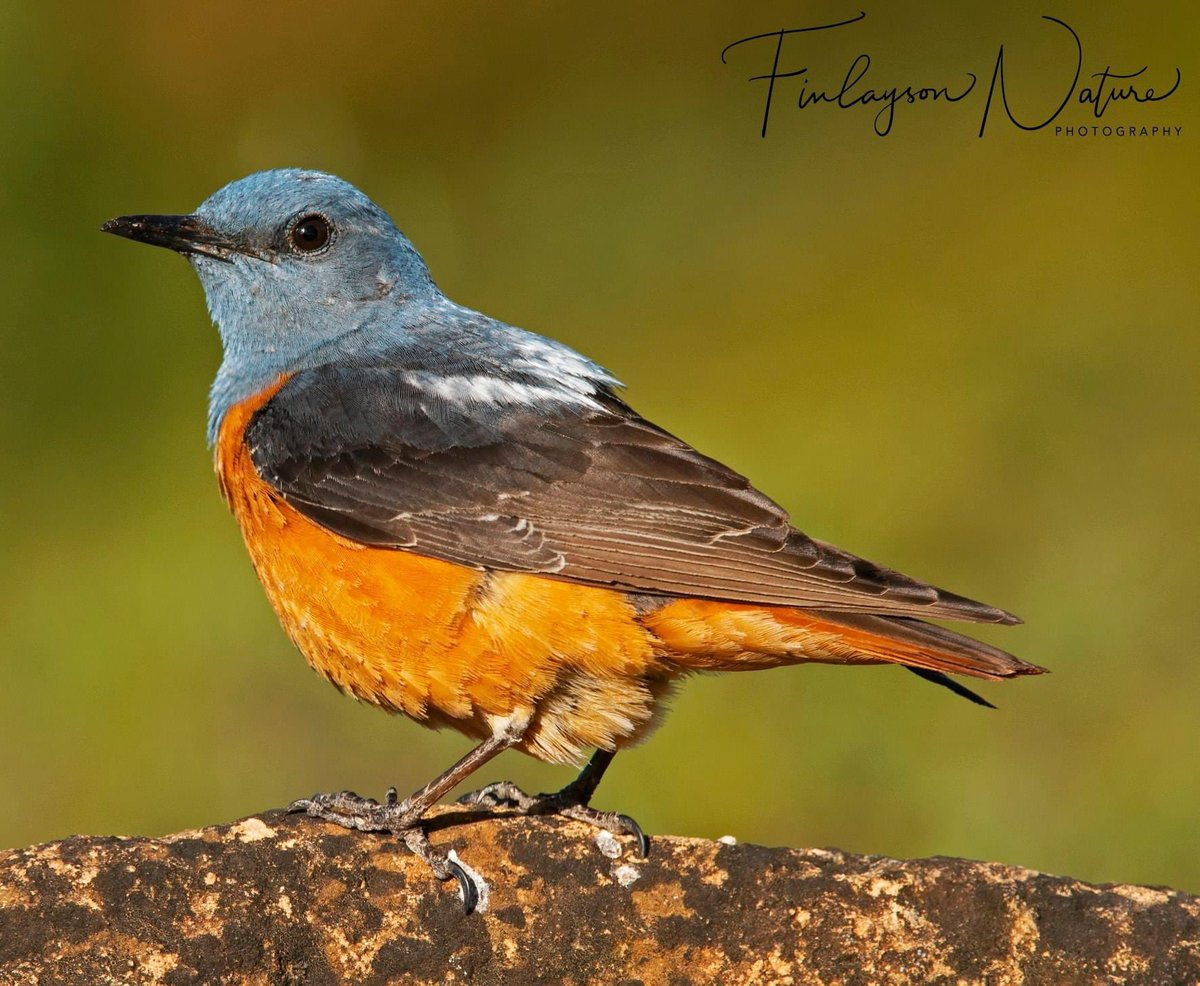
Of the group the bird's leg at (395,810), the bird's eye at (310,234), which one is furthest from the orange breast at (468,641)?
the bird's eye at (310,234)

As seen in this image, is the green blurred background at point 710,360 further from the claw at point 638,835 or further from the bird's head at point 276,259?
the bird's head at point 276,259

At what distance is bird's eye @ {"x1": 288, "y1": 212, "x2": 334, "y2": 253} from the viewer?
6551 millimetres

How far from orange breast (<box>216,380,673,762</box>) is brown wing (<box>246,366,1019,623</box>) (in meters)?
0.09

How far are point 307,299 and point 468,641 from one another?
183cm

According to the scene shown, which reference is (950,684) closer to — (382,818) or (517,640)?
(517,640)

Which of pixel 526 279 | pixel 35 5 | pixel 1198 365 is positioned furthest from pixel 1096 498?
pixel 35 5

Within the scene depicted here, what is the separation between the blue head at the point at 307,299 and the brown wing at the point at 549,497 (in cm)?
21

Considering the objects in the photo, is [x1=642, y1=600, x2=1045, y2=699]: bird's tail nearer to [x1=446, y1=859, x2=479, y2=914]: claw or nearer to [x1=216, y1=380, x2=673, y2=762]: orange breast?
[x1=216, y1=380, x2=673, y2=762]: orange breast

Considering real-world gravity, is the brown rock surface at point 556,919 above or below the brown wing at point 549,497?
below

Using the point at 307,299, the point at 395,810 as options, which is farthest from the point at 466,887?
the point at 307,299

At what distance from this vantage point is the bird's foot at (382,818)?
5.27 m

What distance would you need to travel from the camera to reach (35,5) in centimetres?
1161

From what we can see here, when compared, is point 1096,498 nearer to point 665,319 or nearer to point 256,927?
point 665,319

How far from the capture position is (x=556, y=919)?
5.09m
